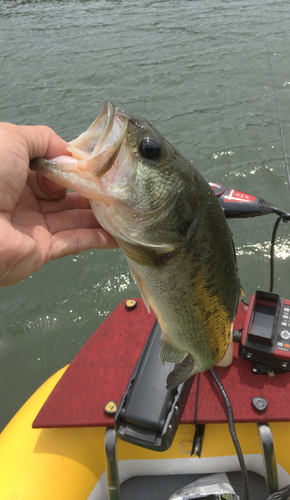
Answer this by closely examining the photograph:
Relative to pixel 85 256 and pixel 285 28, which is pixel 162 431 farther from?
pixel 285 28

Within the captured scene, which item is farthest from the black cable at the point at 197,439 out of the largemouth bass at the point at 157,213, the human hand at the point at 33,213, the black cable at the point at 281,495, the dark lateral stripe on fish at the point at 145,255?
the human hand at the point at 33,213

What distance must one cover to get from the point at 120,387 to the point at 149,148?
6.07ft

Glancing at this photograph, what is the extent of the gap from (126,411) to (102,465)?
67 centimetres

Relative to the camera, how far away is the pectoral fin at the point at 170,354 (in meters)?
2.03

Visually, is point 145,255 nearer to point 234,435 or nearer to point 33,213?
point 33,213

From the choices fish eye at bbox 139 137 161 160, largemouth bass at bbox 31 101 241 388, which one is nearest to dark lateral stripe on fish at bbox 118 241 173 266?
largemouth bass at bbox 31 101 241 388

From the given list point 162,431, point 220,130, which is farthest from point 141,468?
point 220,130

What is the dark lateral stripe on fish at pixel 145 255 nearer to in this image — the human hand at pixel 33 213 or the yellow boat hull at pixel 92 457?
the human hand at pixel 33 213

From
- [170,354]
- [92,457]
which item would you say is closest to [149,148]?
[170,354]

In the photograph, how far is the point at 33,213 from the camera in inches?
81.0

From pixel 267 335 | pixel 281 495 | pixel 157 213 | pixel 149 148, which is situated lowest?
pixel 281 495

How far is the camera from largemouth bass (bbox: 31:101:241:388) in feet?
5.11

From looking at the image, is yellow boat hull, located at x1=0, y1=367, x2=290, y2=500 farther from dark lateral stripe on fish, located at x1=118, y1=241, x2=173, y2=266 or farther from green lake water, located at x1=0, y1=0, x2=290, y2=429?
green lake water, located at x1=0, y1=0, x2=290, y2=429

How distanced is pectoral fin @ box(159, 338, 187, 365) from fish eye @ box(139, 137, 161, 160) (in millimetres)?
1087
